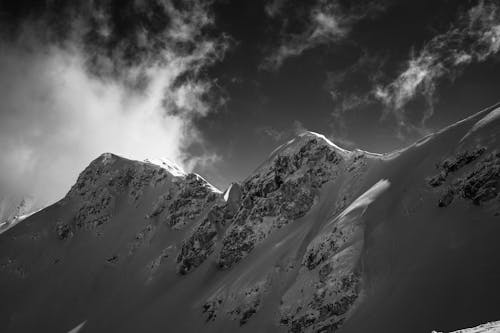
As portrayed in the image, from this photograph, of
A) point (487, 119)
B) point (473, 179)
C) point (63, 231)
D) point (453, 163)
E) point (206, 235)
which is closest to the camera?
point (473, 179)

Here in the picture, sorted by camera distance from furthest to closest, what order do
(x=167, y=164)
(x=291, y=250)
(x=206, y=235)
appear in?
(x=167, y=164) → (x=206, y=235) → (x=291, y=250)

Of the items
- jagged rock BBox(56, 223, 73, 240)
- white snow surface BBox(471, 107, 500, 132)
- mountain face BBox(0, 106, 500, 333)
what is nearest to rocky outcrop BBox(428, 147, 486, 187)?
mountain face BBox(0, 106, 500, 333)

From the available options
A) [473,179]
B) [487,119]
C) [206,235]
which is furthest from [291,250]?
[206,235]

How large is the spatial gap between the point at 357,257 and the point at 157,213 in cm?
8901

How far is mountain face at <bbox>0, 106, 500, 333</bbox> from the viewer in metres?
31.5

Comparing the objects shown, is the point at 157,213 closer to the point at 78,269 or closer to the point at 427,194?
the point at 78,269

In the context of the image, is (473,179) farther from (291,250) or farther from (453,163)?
(291,250)

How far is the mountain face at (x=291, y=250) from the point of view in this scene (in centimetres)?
3148

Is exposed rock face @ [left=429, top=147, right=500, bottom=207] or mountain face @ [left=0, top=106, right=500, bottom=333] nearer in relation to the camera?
mountain face @ [left=0, top=106, right=500, bottom=333]

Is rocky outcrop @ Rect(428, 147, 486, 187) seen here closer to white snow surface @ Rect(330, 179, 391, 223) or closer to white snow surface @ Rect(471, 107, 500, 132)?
white snow surface @ Rect(471, 107, 500, 132)

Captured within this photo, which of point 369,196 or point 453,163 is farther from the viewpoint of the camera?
point 369,196

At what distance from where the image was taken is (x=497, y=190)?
32.6m

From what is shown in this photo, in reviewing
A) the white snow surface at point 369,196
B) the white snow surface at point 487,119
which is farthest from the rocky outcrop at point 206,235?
the white snow surface at point 487,119

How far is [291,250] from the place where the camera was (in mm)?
54625
